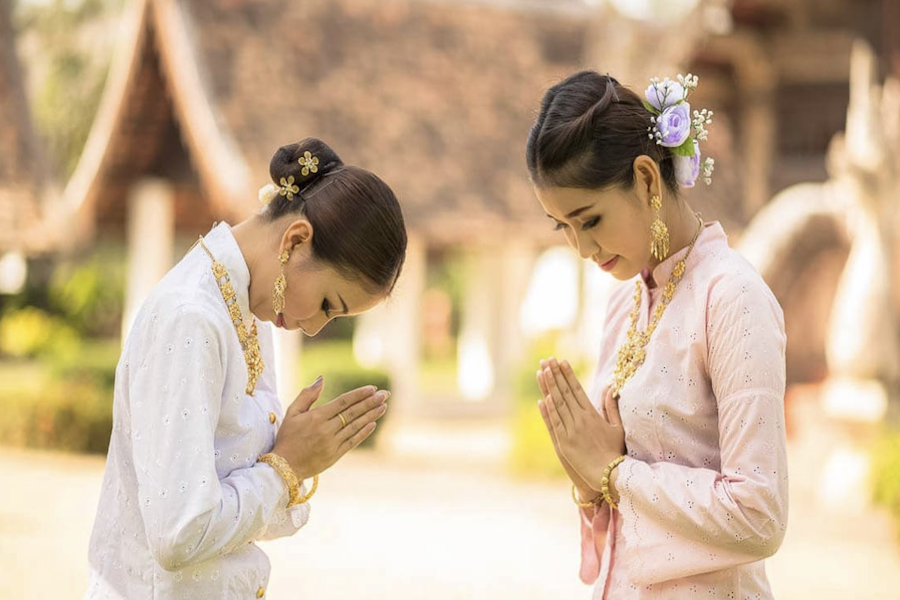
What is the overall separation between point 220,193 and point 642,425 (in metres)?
11.0

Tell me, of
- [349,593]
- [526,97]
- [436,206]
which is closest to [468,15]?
[526,97]

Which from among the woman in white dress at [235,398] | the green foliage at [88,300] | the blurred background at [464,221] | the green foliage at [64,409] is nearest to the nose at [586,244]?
the woman in white dress at [235,398]

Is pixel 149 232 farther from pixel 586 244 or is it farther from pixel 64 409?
pixel 586 244

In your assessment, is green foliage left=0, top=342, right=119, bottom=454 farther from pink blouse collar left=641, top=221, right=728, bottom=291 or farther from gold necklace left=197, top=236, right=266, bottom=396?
pink blouse collar left=641, top=221, right=728, bottom=291

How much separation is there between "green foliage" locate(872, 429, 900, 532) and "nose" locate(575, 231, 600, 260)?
7.22 metres

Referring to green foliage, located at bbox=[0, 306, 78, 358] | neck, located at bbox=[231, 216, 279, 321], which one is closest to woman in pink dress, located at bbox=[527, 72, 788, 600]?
neck, located at bbox=[231, 216, 279, 321]

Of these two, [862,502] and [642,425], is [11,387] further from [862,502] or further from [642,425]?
[642,425]

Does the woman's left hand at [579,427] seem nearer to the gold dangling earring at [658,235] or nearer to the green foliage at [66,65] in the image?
the gold dangling earring at [658,235]

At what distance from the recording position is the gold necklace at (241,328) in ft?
7.82

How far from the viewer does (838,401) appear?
10.4m

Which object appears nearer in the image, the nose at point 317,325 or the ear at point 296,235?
the ear at point 296,235

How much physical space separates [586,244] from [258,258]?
2.36ft

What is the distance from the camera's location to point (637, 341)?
2.60 meters

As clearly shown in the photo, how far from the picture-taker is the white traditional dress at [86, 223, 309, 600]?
2184mm
